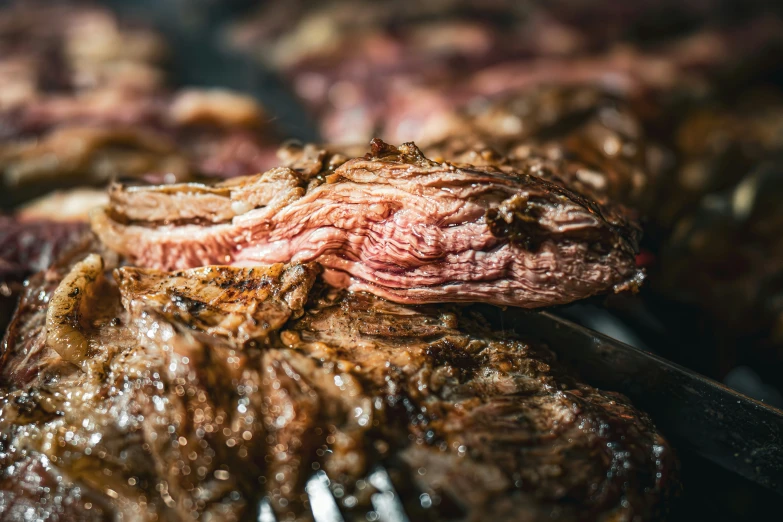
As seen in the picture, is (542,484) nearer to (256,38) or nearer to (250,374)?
(250,374)

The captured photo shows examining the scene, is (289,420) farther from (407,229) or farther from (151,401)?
(407,229)

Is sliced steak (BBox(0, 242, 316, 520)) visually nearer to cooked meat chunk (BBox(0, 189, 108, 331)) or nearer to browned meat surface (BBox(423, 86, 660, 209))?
cooked meat chunk (BBox(0, 189, 108, 331))

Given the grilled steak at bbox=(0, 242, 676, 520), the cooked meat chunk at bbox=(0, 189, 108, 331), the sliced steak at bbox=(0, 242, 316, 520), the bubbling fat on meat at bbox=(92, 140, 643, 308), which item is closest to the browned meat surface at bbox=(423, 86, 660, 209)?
the bubbling fat on meat at bbox=(92, 140, 643, 308)

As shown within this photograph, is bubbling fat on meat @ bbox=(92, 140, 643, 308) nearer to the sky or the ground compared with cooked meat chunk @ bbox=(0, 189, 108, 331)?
nearer to the sky

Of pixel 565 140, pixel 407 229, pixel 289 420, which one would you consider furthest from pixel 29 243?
pixel 565 140

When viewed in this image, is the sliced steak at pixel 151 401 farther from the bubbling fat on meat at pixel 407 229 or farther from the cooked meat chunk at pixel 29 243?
the cooked meat chunk at pixel 29 243

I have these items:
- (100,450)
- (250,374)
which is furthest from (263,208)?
(100,450)
